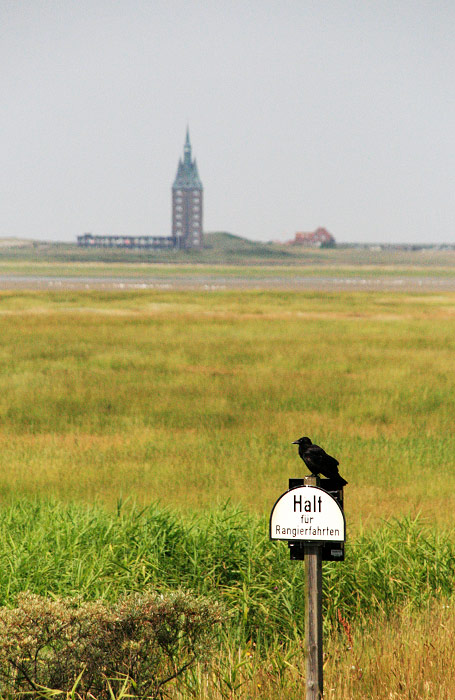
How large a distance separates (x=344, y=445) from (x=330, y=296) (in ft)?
209

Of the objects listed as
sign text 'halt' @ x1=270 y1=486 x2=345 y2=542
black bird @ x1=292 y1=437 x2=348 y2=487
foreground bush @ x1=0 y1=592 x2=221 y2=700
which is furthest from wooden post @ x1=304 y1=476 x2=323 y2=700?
foreground bush @ x1=0 y1=592 x2=221 y2=700

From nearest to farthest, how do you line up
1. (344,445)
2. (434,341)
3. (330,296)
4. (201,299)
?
(344,445)
(434,341)
(201,299)
(330,296)

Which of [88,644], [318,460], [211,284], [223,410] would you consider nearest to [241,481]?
[223,410]

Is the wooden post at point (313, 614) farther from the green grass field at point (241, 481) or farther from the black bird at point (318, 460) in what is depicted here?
the green grass field at point (241, 481)

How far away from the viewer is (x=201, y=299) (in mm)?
72562

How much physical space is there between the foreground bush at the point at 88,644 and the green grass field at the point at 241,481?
41 centimetres

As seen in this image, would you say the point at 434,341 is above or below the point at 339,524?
below

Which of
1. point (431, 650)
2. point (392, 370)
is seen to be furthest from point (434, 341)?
point (431, 650)

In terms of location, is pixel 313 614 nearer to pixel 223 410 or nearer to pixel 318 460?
pixel 318 460

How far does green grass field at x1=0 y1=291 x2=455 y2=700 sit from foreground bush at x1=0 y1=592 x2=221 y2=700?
0.41 m

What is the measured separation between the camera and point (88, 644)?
5.57m

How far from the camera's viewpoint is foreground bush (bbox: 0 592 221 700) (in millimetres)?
5457

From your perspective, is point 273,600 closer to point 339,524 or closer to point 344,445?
point 339,524

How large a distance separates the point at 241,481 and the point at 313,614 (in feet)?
30.0
